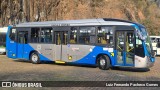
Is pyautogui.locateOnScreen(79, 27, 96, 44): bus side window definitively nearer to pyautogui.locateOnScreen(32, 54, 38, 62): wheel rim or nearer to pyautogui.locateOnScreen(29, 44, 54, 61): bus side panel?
pyautogui.locateOnScreen(29, 44, 54, 61): bus side panel

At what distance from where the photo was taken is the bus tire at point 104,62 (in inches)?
687

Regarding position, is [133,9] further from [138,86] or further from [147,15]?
[138,86]

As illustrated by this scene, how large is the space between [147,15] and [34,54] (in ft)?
183

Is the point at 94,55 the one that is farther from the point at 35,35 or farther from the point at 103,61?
the point at 35,35

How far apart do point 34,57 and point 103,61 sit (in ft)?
18.3

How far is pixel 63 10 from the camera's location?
52500 mm

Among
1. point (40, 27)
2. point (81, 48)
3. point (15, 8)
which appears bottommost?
point (81, 48)

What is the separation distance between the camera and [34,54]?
69.6 feet

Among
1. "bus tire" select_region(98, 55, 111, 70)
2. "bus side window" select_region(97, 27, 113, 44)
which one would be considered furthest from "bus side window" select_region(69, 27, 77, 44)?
"bus tire" select_region(98, 55, 111, 70)

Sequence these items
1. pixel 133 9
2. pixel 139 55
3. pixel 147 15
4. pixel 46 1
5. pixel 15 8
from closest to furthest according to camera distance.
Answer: pixel 139 55 → pixel 15 8 → pixel 46 1 → pixel 133 9 → pixel 147 15

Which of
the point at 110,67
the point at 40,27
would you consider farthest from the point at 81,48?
the point at 40,27

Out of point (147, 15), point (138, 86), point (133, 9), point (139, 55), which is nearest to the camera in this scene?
point (138, 86)

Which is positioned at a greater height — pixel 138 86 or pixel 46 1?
pixel 46 1

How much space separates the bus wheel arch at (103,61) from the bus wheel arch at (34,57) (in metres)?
4.77
